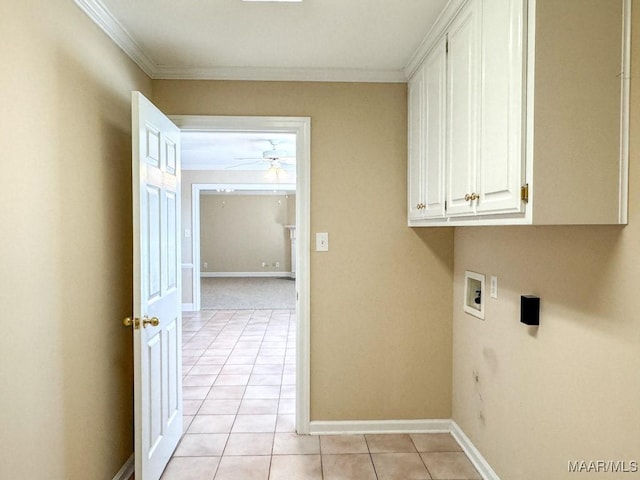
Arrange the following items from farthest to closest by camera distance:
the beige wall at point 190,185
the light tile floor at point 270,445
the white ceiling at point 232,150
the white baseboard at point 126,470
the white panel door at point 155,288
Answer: the beige wall at point 190,185
the white ceiling at point 232,150
the light tile floor at point 270,445
the white baseboard at point 126,470
the white panel door at point 155,288

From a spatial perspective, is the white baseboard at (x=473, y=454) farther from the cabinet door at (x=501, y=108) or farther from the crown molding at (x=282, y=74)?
the crown molding at (x=282, y=74)

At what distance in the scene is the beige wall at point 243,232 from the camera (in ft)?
34.8

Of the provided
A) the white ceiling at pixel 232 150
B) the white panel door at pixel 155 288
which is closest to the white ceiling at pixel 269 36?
the white panel door at pixel 155 288

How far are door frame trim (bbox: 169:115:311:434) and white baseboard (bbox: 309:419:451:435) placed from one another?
0.12 m

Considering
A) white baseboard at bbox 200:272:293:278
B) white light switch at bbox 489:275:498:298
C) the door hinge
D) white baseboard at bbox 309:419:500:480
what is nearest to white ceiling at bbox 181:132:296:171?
white light switch at bbox 489:275:498:298

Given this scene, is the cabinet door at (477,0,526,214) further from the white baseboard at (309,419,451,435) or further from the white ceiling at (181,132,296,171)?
the white ceiling at (181,132,296,171)

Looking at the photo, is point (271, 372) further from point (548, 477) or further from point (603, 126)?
point (603, 126)

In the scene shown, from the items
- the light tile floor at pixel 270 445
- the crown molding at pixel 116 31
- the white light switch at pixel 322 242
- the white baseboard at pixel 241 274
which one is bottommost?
the light tile floor at pixel 270 445

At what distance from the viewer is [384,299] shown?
8.68 feet

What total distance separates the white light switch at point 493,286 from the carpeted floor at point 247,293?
199 inches

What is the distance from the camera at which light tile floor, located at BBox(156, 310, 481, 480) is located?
7.28ft

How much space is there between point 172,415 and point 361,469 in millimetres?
1180

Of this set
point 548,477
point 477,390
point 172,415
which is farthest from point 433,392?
point 172,415

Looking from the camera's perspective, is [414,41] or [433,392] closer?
[414,41]
